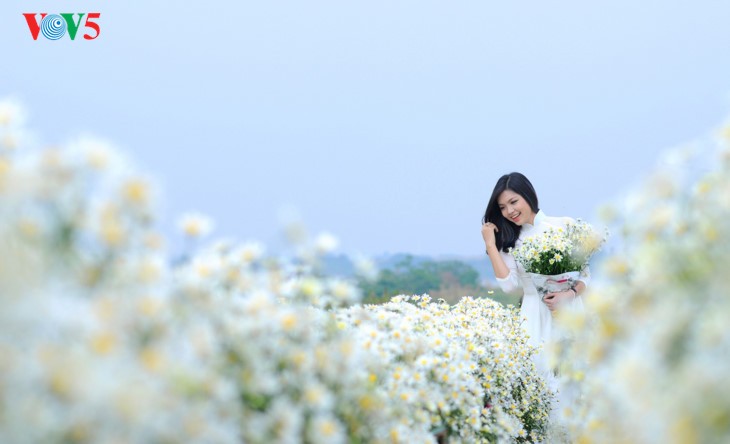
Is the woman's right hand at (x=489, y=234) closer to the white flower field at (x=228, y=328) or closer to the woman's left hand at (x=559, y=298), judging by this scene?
the woman's left hand at (x=559, y=298)

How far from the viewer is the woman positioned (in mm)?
5027

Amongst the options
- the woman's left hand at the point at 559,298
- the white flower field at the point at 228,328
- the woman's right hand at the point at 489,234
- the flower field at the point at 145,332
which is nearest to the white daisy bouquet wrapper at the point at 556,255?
the woman's left hand at the point at 559,298

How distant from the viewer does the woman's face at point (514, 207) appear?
5062 mm

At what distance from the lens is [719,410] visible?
1144mm

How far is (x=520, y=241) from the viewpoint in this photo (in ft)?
16.5

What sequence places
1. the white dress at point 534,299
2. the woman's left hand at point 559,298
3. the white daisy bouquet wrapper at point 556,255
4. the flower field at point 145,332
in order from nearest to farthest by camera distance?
the flower field at point 145,332
the white daisy bouquet wrapper at point 556,255
the woman's left hand at point 559,298
the white dress at point 534,299

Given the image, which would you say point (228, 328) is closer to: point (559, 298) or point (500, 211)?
point (559, 298)

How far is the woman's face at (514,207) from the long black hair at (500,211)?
0.03 m

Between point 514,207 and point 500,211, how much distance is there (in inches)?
9.4

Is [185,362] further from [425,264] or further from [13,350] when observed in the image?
[425,264]

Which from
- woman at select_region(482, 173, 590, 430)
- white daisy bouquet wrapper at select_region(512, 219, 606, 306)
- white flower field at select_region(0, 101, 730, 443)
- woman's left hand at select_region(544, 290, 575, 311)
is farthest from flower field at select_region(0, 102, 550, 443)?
woman at select_region(482, 173, 590, 430)

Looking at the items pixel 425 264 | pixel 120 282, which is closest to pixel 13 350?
pixel 120 282

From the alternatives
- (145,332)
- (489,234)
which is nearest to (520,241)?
(489,234)

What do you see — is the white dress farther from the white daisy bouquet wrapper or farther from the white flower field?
the white flower field
